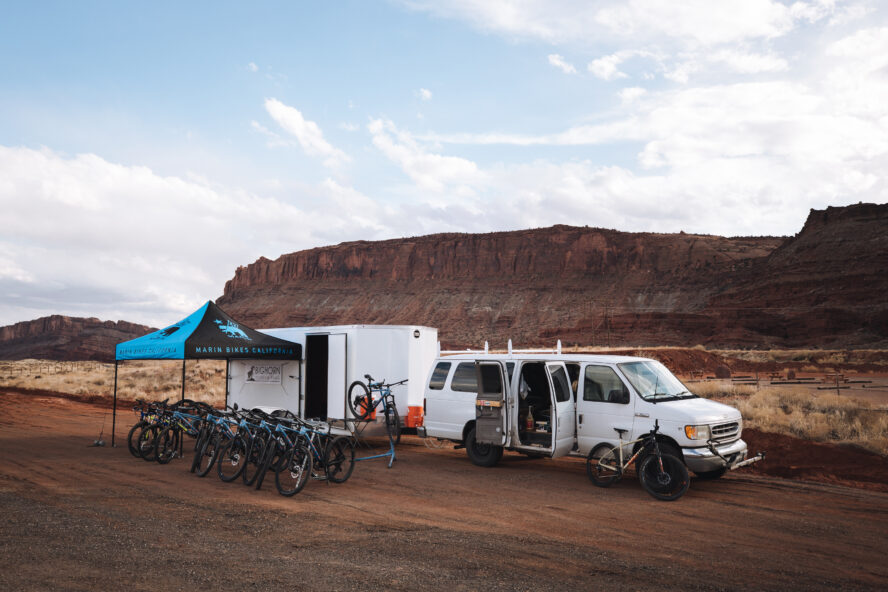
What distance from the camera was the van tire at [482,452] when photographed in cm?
1114

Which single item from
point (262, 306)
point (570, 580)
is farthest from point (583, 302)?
point (570, 580)

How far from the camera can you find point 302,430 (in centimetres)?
943

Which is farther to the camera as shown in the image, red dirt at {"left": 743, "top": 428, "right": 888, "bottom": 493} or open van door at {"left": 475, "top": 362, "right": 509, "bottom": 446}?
open van door at {"left": 475, "top": 362, "right": 509, "bottom": 446}

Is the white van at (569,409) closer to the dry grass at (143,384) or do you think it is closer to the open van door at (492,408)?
the open van door at (492,408)

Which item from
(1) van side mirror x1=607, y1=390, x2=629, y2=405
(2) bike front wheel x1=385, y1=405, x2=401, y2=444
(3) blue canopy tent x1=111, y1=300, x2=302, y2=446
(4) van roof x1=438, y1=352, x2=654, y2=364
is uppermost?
(3) blue canopy tent x1=111, y1=300, x2=302, y2=446

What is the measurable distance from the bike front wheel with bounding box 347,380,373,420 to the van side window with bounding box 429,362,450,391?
1.34 metres

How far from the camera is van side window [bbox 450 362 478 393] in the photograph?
11.7m

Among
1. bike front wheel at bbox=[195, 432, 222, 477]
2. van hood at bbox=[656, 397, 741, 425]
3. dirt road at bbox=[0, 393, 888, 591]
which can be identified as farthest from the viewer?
bike front wheel at bbox=[195, 432, 222, 477]

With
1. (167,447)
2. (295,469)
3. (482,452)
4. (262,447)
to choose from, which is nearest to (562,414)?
(482,452)

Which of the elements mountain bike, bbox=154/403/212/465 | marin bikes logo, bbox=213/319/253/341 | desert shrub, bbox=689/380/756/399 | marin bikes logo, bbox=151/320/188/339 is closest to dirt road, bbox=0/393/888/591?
mountain bike, bbox=154/403/212/465

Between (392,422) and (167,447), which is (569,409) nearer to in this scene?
(392,422)

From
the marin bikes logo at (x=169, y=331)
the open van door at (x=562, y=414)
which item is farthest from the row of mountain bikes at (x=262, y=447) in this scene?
the open van door at (x=562, y=414)

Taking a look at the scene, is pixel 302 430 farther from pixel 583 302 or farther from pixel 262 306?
pixel 262 306

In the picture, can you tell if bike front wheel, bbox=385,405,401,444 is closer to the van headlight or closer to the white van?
the white van
